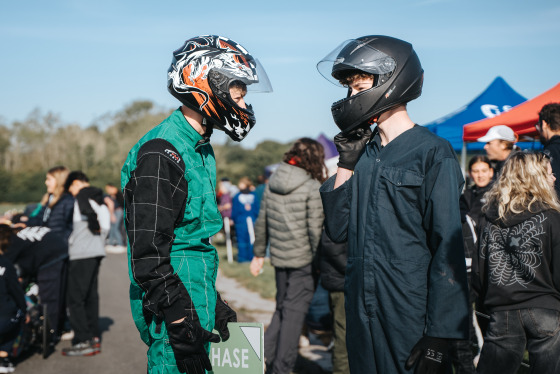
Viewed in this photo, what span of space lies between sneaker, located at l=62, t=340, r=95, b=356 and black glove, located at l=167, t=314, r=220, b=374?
4.56 metres

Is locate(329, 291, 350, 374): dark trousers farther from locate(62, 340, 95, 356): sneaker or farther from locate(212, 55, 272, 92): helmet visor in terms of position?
locate(62, 340, 95, 356): sneaker

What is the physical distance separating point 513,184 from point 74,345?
17.5 ft

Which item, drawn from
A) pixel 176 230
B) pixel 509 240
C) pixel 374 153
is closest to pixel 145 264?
pixel 176 230

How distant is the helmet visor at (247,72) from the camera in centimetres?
268

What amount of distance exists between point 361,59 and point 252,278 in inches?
346

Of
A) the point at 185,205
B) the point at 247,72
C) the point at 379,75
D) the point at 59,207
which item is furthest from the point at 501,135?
the point at 59,207

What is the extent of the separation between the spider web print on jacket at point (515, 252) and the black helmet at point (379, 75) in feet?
5.16

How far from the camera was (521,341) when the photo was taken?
356cm

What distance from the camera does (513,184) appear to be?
3.69 m

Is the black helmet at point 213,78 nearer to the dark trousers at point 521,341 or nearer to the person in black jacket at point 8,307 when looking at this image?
the dark trousers at point 521,341

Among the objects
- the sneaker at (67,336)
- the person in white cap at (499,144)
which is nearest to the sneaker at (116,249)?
the sneaker at (67,336)

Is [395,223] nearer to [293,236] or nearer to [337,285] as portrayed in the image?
[337,285]

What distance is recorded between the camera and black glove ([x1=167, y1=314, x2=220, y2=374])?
2.32 meters

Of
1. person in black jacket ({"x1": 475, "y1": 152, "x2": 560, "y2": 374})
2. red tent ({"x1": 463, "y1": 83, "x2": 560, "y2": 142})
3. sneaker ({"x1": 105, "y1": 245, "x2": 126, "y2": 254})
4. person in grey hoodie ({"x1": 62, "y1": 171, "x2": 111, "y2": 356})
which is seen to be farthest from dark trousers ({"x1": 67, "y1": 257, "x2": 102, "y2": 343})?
sneaker ({"x1": 105, "y1": 245, "x2": 126, "y2": 254})
